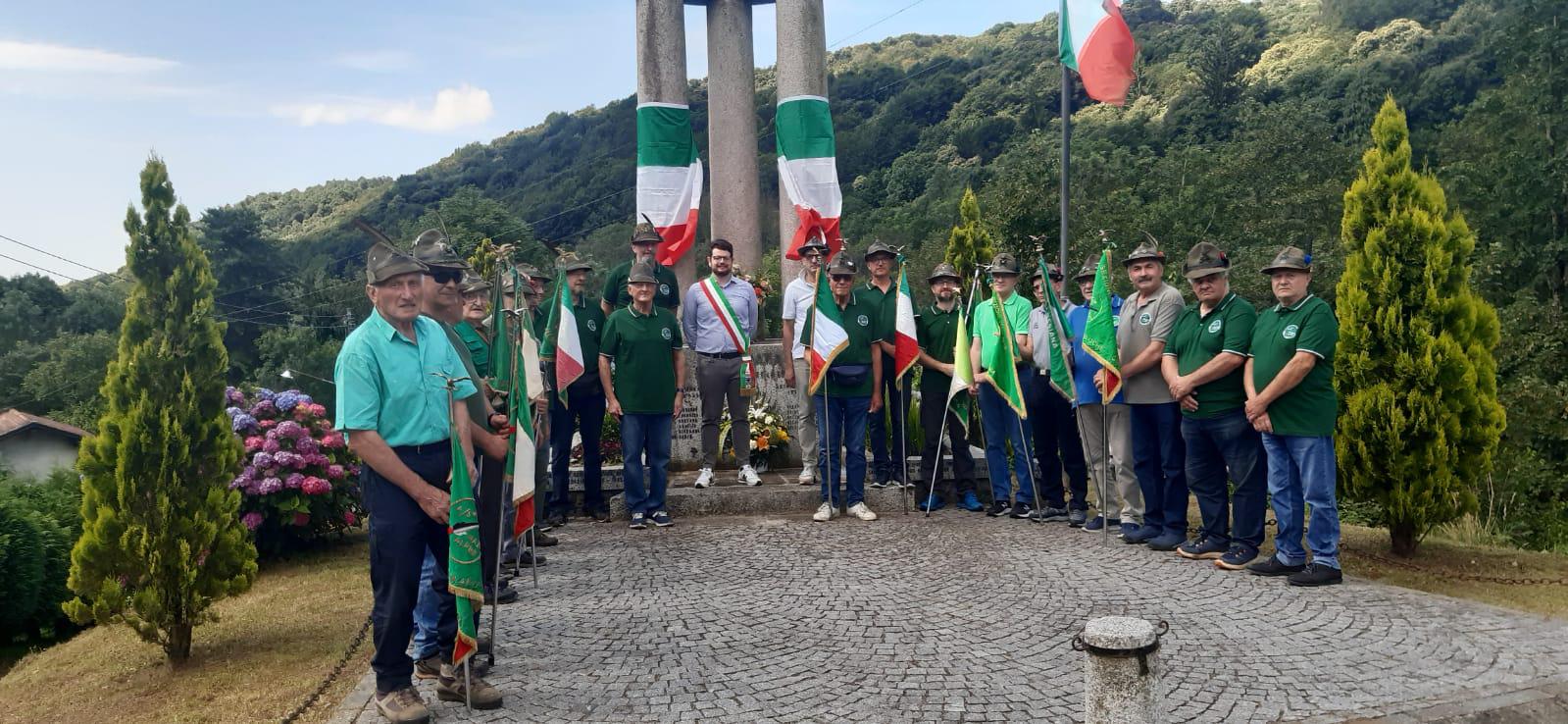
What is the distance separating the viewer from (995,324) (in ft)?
25.2

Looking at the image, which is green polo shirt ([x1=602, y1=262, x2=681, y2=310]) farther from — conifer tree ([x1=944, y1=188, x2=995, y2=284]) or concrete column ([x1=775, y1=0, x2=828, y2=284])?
conifer tree ([x1=944, y1=188, x2=995, y2=284])

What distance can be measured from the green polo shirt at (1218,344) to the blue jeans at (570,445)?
170 inches

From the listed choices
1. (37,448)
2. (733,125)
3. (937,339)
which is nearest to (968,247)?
(733,125)

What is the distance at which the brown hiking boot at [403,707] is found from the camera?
3.69 meters

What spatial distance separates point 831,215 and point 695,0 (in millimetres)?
3136

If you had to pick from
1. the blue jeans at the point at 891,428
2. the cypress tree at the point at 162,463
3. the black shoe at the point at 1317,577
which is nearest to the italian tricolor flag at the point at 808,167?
the blue jeans at the point at 891,428

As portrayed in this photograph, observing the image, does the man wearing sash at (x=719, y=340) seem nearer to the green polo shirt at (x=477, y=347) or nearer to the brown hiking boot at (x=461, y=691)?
the green polo shirt at (x=477, y=347)

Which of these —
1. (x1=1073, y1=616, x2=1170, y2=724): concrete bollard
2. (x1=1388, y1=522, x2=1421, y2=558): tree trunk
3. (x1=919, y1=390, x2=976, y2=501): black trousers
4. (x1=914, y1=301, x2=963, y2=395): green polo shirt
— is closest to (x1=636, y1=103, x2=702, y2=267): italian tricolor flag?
(x1=914, y1=301, x2=963, y2=395): green polo shirt

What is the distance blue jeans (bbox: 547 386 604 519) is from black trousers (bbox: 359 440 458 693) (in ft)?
12.0

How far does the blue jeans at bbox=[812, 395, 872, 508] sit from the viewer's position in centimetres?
778

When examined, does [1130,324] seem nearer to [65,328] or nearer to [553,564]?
[553,564]

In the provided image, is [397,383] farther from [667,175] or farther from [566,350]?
[667,175]

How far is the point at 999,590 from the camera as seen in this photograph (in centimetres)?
558

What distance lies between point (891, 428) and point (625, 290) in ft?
8.52
